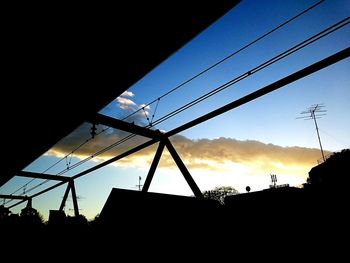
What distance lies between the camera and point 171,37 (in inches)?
124

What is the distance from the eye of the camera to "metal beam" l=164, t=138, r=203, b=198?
6.18 metres

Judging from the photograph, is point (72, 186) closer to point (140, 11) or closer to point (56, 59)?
point (56, 59)

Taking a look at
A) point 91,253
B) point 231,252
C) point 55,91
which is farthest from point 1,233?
point 231,252

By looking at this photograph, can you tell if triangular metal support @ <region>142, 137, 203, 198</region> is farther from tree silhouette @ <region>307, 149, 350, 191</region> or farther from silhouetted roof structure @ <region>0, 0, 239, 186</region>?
tree silhouette @ <region>307, 149, 350, 191</region>

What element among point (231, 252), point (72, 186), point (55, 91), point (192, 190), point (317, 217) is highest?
point (55, 91)

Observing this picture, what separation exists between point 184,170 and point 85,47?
13.6 ft

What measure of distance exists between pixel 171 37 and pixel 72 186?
490 inches

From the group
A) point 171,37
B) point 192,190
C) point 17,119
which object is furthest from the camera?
point 192,190

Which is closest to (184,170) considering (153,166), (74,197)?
(153,166)

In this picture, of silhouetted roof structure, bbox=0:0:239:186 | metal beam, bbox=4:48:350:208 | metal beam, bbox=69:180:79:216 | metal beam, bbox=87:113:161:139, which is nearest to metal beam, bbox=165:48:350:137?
metal beam, bbox=4:48:350:208

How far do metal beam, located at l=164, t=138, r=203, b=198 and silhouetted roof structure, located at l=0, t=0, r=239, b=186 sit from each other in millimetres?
2485

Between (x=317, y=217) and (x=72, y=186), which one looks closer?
(x=317, y=217)

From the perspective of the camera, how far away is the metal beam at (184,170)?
6.18 m

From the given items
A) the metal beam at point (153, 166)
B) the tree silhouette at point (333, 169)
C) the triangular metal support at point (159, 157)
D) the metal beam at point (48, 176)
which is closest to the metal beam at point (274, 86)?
the triangular metal support at point (159, 157)
